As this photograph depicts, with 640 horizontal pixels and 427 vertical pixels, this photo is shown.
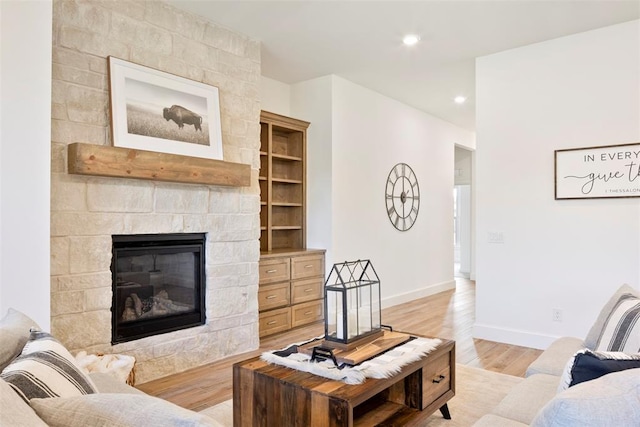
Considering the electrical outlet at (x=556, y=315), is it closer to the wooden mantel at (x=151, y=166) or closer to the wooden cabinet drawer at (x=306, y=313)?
the wooden cabinet drawer at (x=306, y=313)

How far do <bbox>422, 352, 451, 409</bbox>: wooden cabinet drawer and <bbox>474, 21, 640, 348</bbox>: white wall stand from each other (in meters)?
2.01

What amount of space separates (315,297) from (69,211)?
2.79 m

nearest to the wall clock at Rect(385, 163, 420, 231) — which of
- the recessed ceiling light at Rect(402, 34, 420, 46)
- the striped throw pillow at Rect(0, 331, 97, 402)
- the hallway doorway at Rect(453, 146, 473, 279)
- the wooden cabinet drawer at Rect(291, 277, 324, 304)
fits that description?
the wooden cabinet drawer at Rect(291, 277, 324, 304)

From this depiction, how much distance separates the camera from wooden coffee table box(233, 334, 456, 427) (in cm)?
172

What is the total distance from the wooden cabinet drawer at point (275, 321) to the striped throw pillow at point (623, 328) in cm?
299

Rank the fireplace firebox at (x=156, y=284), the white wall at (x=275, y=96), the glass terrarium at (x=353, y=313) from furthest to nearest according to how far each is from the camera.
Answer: the white wall at (x=275, y=96) → the fireplace firebox at (x=156, y=284) → the glass terrarium at (x=353, y=313)

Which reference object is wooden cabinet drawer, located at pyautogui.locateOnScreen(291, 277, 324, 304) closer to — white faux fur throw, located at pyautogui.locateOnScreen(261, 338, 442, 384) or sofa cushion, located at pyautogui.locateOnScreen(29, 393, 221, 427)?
white faux fur throw, located at pyautogui.locateOnScreen(261, 338, 442, 384)

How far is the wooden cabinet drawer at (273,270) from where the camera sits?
4.17 m

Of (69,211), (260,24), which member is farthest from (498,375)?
(260,24)

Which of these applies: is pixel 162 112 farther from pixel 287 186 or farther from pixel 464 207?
pixel 464 207

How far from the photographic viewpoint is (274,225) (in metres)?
5.00

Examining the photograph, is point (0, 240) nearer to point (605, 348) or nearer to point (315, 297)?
point (605, 348)

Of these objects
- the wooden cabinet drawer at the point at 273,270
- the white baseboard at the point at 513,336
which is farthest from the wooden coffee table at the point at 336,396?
the wooden cabinet drawer at the point at 273,270

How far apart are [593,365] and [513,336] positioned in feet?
10.5
